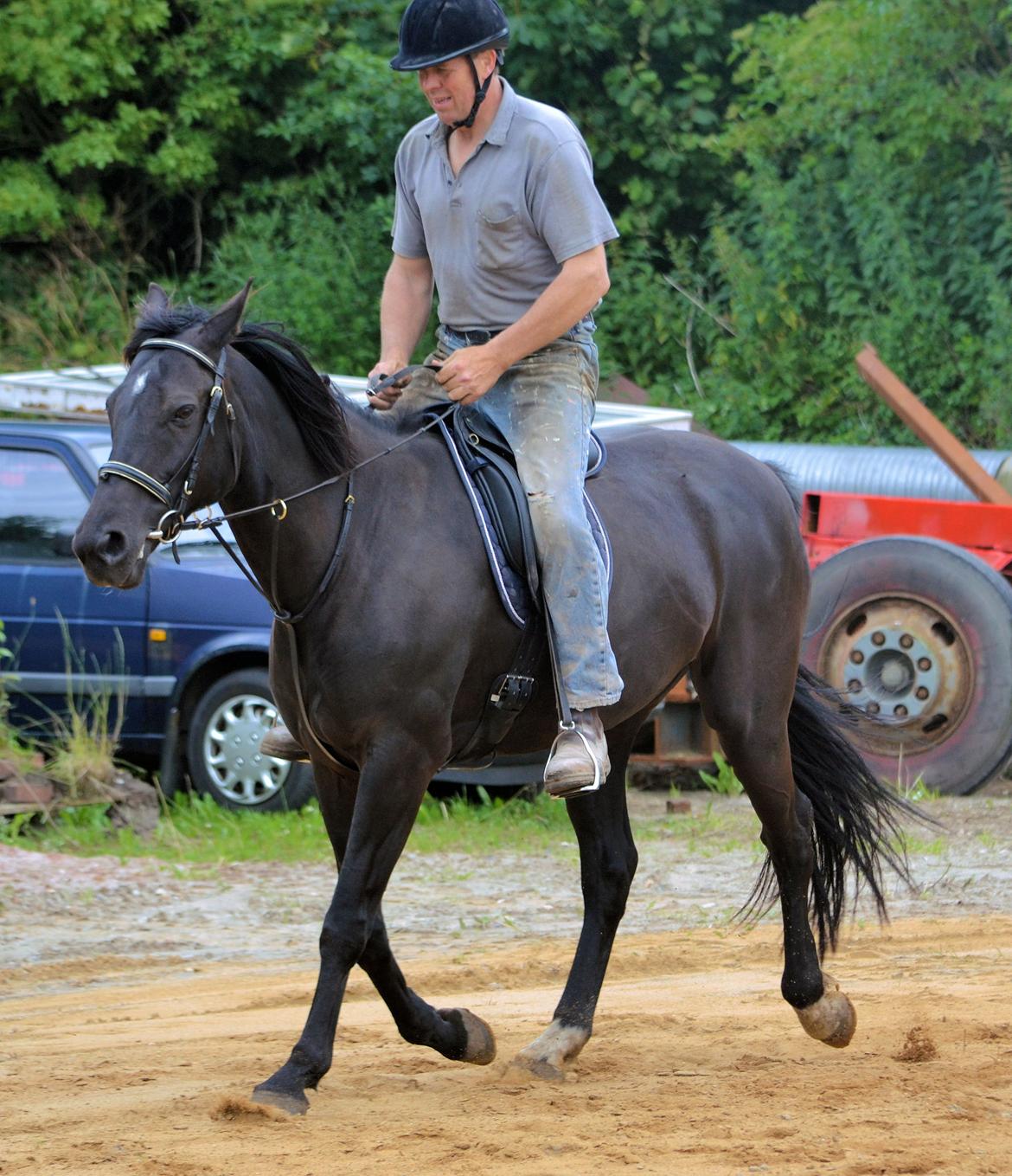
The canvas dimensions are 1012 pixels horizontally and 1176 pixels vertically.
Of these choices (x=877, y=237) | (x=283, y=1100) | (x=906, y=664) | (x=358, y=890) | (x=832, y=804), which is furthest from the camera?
(x=877, y=237)

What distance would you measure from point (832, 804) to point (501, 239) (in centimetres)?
245

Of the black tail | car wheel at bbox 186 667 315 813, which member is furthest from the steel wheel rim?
the black tail

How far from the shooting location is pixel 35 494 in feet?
32.5

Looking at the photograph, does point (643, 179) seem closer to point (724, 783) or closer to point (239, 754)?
point (724, 783)

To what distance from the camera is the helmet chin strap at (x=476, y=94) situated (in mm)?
4938

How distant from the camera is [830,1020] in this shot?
215 inches

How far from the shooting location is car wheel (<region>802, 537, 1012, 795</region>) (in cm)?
992

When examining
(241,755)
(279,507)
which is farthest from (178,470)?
(241,755)

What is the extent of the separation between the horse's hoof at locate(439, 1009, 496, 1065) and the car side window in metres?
5.32

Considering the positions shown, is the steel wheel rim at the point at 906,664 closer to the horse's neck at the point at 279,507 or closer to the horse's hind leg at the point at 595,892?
the horse's hind leg at the point at 595,892

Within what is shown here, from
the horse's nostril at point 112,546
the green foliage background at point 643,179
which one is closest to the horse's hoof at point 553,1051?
the horse's nostril at point 112,546

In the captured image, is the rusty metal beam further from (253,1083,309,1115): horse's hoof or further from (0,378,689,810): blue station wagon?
(253,1083,309,1115): horse's hoof

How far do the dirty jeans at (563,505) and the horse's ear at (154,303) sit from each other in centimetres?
93

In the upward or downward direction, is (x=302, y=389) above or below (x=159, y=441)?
above
